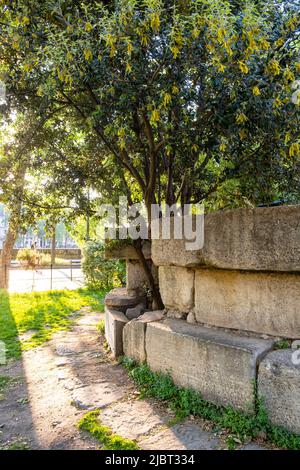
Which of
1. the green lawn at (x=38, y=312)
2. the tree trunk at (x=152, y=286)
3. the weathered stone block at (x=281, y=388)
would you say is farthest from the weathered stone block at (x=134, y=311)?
the weathered stone block at (x=281, y=388)

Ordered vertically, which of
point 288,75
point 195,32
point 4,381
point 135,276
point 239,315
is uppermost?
point 195,32

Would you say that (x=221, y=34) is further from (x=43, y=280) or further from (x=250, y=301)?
(x=43, y=280)

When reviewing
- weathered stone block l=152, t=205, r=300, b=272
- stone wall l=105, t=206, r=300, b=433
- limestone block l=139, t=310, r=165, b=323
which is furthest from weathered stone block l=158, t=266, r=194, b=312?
weathered stone block l=152, t=205, r=300, b=272

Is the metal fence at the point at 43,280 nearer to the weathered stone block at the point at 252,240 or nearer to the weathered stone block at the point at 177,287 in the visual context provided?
the weathered stone block at the point at 177,287

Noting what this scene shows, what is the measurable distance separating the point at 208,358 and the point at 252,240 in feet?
3.22

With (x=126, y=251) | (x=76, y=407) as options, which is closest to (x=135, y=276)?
(x=126, y=251)

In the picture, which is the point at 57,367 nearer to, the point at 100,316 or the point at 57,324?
the point at 57,324

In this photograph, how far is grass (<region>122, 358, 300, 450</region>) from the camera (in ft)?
7.11

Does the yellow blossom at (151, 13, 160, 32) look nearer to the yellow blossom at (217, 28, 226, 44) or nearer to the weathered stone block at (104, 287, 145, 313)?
the yellow blossom at (217, 28, 226, 44)

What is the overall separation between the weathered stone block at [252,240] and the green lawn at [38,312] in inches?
123

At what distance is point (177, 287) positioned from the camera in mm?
3359

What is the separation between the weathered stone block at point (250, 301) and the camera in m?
2.47

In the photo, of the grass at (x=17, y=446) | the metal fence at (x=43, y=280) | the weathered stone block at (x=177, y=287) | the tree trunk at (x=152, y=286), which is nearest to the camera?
the grass at (x=17, y=446)
